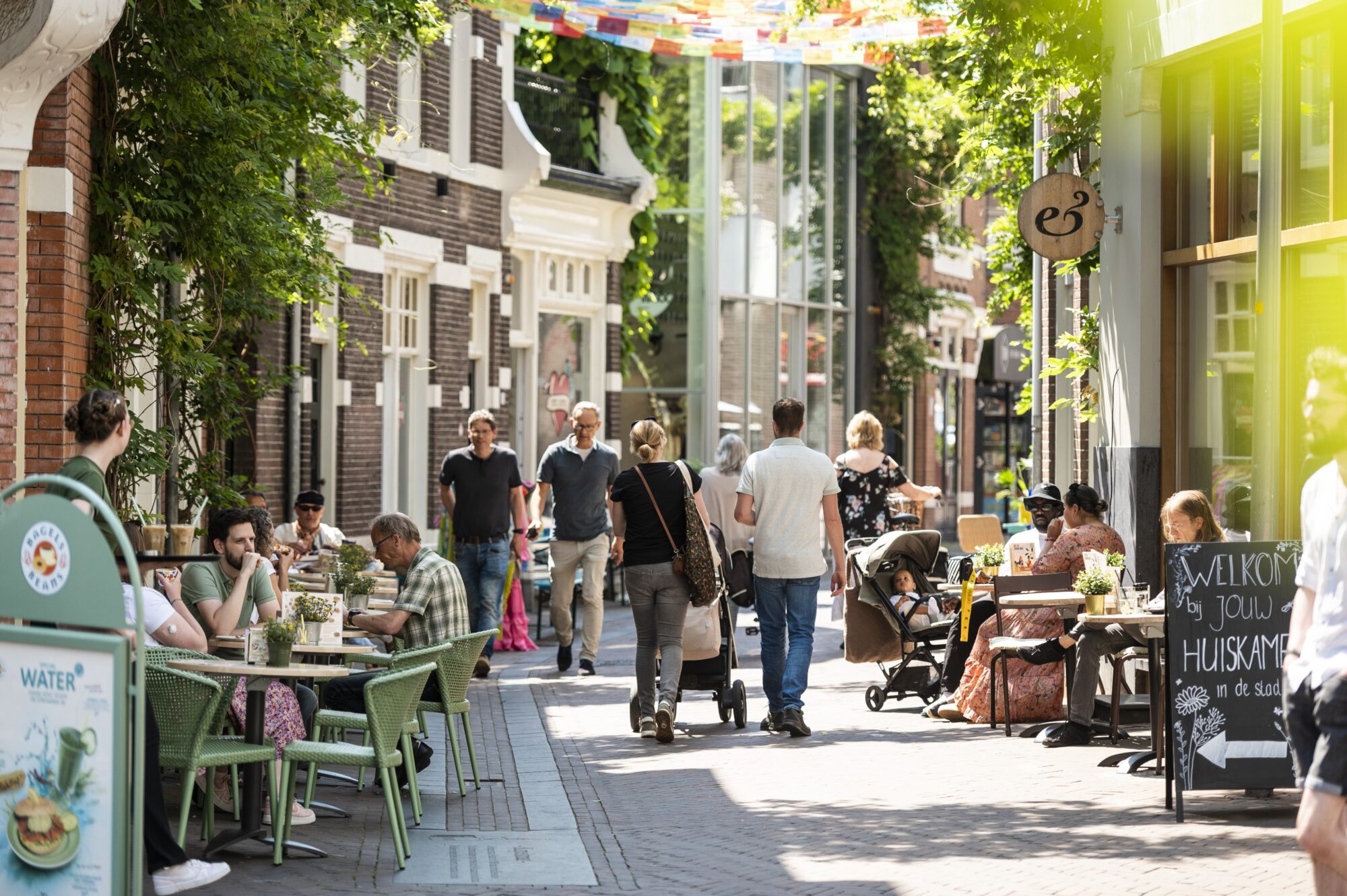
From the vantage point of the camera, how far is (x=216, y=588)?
871 cm

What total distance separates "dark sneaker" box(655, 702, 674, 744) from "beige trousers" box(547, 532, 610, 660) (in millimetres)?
3406

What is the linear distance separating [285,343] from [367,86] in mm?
2916

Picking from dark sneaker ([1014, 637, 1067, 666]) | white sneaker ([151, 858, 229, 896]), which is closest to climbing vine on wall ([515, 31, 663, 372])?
dark sneaker ([1014, 637, 1067, 666])

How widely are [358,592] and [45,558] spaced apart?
433cm

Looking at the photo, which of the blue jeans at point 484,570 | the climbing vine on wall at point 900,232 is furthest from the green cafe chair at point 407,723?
the climbing vine on wall at point 900,232

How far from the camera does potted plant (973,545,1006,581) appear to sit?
11.8m

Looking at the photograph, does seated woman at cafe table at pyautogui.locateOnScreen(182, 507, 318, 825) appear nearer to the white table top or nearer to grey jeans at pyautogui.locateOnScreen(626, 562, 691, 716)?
the white table top

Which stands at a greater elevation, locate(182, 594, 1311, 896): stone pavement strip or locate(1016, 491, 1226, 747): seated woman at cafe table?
locate(1016, 491, 1226, 747): seated woman at cafe table

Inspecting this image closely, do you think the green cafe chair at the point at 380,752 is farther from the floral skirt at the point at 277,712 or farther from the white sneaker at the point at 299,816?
the white sneaker at the point at 299,816

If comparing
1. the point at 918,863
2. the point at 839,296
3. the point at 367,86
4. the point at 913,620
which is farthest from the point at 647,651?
the point at 839,296

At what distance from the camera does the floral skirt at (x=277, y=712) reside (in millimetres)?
7953

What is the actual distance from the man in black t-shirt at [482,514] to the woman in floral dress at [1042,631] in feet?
13.1

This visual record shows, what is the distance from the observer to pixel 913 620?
1270 centimetres

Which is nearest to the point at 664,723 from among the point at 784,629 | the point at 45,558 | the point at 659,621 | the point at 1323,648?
the point at 659,621
